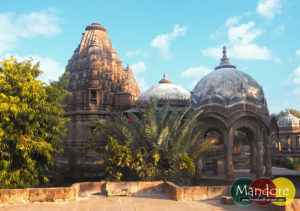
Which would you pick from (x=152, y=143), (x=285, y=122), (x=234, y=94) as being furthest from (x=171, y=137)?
(x=285, y=122)

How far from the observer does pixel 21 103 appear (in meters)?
11.5

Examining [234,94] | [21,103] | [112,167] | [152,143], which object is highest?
[234,94]

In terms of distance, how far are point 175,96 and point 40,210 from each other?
71.3 feet

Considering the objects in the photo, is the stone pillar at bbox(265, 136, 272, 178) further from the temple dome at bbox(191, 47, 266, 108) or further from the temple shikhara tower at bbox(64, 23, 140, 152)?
the temple shikhara tower at bbox(64, 23, 140, 152)

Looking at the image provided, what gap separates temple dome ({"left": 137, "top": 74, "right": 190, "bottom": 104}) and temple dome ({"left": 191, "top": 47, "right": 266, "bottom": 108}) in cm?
905

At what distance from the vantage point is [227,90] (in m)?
17.4

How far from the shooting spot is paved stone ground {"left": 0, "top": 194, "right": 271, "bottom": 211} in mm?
7972

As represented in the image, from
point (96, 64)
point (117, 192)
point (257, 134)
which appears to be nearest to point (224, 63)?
point (257, 134)

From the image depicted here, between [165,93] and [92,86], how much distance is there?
794 centimetres

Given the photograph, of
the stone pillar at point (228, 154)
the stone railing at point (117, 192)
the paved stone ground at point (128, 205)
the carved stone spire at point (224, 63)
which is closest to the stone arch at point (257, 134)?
the stone pillar at point (228, 154)

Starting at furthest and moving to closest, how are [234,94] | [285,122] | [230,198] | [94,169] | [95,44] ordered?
1. [285,122]
2. [95,44]
3. [94,169]
4. [234,94]
5. [230,198]

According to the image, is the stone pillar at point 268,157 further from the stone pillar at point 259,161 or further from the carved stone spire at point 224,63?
the carved stone spire at point 224,63

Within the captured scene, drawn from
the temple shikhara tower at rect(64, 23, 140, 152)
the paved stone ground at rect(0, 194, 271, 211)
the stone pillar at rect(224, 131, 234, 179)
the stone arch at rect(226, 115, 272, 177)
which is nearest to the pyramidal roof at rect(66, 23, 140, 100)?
the temple shikhara tower at rect(64, 23, 140, 152)

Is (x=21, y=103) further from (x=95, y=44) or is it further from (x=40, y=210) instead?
(x=95, y=44)
